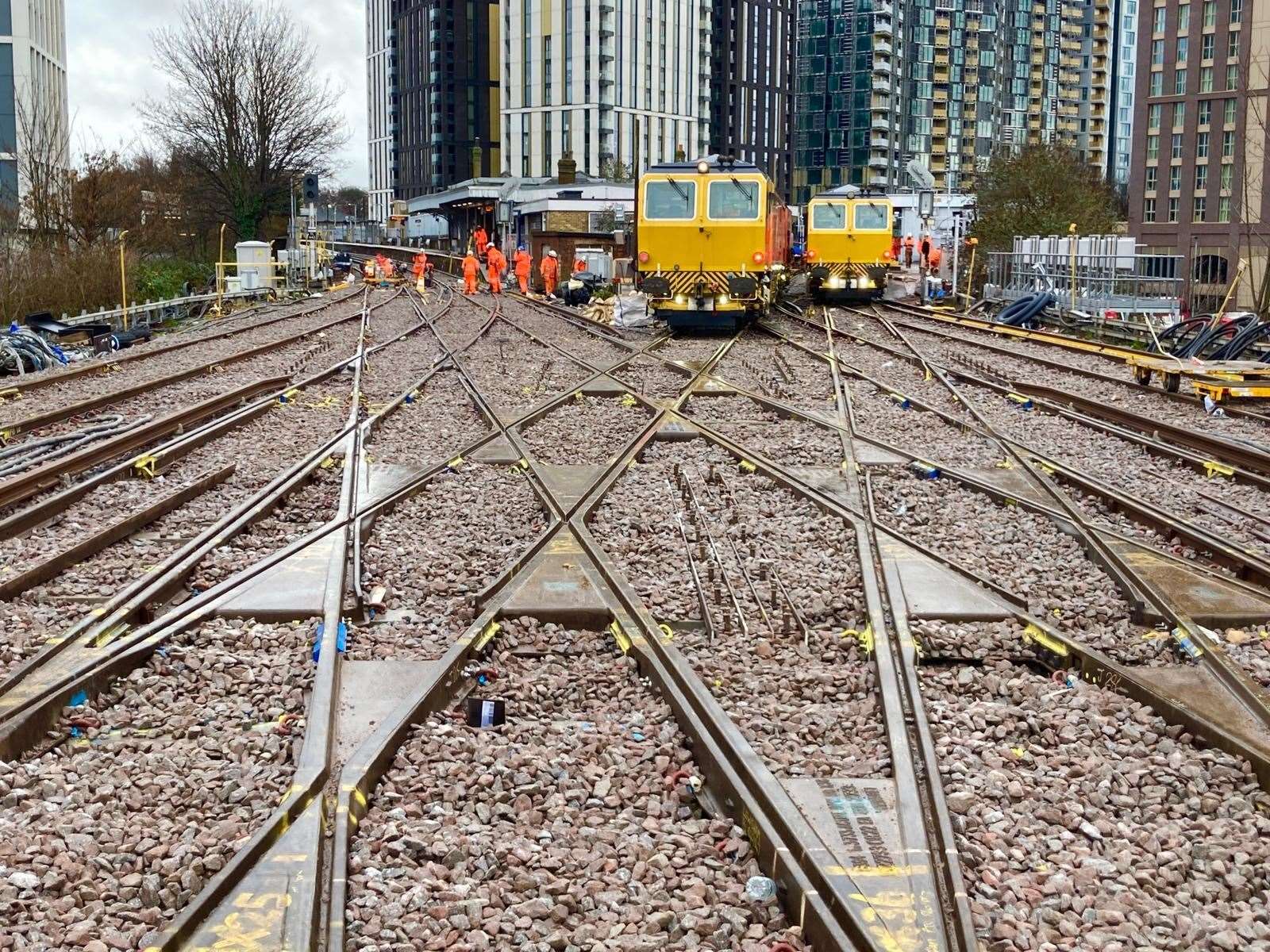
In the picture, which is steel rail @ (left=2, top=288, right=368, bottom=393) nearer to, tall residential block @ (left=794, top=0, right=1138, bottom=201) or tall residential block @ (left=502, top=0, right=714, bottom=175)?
tall residential block @ (left=502, top=0, right=714, bottom=175)

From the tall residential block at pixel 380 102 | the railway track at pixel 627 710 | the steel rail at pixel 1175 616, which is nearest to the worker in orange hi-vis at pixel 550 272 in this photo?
the railway track at pixel 627 710

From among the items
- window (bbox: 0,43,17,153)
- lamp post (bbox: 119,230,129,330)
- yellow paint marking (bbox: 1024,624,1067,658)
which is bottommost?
yellow paint marking (bbox: 1024,624,1067,658)

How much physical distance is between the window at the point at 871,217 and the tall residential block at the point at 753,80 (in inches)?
3589

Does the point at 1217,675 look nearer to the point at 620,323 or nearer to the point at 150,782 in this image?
the point at 150,782

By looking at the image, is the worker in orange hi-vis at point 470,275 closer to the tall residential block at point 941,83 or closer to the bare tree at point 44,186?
the bare tree at point 44,186

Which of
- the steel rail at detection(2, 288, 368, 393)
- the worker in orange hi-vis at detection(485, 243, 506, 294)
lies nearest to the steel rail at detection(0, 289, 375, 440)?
the steel rail at detection(2, 288, 368, 393)

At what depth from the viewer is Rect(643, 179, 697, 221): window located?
23859mm

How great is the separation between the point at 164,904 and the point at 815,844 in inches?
71.5

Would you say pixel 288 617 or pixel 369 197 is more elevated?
pixel 369 197

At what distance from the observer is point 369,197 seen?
176 meters

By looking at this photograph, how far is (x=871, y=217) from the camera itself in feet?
110

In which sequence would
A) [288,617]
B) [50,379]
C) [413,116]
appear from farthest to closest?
[413,116] < [50,379] < [288,617]

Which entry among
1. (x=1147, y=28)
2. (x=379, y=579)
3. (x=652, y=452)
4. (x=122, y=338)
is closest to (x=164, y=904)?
(x=379, y=579)

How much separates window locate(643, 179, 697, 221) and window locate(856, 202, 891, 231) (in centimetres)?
1057
